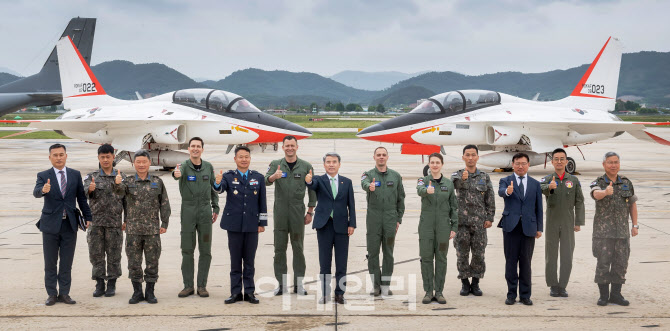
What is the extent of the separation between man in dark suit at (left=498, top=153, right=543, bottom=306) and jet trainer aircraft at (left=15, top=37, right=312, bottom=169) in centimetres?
1240

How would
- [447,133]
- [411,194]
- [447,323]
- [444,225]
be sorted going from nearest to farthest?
[447,323] → [444,225] → [411,194] → [447,133]

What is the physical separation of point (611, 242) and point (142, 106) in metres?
16.2

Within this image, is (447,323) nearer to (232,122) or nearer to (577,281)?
(577,281)

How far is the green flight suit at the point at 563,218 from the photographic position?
6.39 meters

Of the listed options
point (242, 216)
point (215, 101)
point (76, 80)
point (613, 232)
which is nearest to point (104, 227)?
point (242, 216)

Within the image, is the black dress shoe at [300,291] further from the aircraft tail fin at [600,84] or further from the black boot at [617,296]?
the aircraft tail fin at [600,84]

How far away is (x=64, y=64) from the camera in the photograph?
840 inches

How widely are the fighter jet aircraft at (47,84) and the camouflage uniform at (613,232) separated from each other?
29791 millimetres

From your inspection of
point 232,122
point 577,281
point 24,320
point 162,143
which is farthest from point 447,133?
point 24,320

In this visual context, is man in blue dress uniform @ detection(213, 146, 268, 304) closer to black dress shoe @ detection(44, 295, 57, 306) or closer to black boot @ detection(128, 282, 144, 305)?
black boot @ detection(128, 282, 144, 305)

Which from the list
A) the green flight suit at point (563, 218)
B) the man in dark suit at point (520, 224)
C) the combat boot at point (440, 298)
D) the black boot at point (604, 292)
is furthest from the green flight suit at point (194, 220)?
the black boot at point (604, 292)

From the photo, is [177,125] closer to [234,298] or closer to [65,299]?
[65,299]

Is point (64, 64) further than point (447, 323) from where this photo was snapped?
Yes

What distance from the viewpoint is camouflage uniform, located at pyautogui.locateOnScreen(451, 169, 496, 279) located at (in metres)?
6.35
